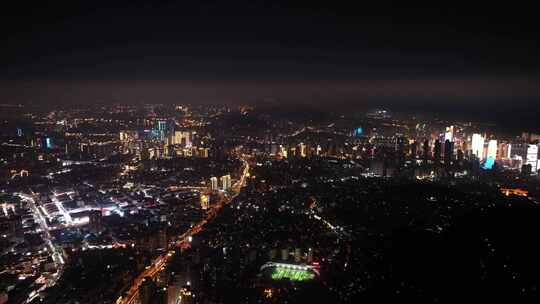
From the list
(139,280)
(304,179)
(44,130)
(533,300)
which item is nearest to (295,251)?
(139,280)

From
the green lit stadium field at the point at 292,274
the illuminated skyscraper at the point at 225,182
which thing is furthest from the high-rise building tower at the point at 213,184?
the green lit stadium field at the point at 292,274

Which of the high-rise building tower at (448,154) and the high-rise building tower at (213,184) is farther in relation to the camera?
the high-rise building tower at (448,154)

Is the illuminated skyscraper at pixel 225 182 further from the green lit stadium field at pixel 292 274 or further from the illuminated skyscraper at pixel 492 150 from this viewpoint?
the illuminated skyscraper at pixel 492 150

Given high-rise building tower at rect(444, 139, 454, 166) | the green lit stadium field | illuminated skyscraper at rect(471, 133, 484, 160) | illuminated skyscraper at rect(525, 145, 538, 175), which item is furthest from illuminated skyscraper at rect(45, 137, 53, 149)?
illuminated skyscraper at rect(525, 145, 538, 175)

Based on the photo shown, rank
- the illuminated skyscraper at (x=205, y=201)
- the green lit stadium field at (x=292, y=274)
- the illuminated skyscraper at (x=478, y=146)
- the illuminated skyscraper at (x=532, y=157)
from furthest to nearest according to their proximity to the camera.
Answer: the illuminated skyscraper at (x=478, y=146) → the illuminated skyscraper at (x=532, y=157) → the illuminated skyscraper at (x=205, y=201) → the green lit stadium field at (x=292, y=274)

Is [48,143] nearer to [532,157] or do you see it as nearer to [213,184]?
[213,184]
